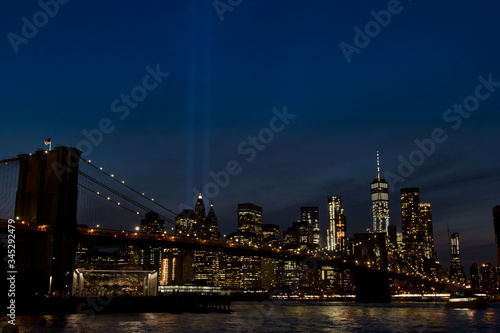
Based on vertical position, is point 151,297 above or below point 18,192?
below

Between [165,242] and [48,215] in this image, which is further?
[165,242]

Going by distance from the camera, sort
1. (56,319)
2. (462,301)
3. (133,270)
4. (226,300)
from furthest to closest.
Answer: (462,301)
(226,300)
(133,270)
(56,319)

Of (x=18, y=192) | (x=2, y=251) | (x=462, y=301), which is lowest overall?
(x=462, y=301)

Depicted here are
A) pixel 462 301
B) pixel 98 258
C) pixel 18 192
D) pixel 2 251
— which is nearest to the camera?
pixel 2 251

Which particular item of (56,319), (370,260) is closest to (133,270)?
(56,319)

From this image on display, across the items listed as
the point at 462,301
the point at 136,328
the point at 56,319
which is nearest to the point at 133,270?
the point at 56,319

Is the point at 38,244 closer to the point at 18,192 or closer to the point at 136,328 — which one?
the point at 18,192

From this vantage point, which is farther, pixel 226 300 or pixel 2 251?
pixel 226 300
